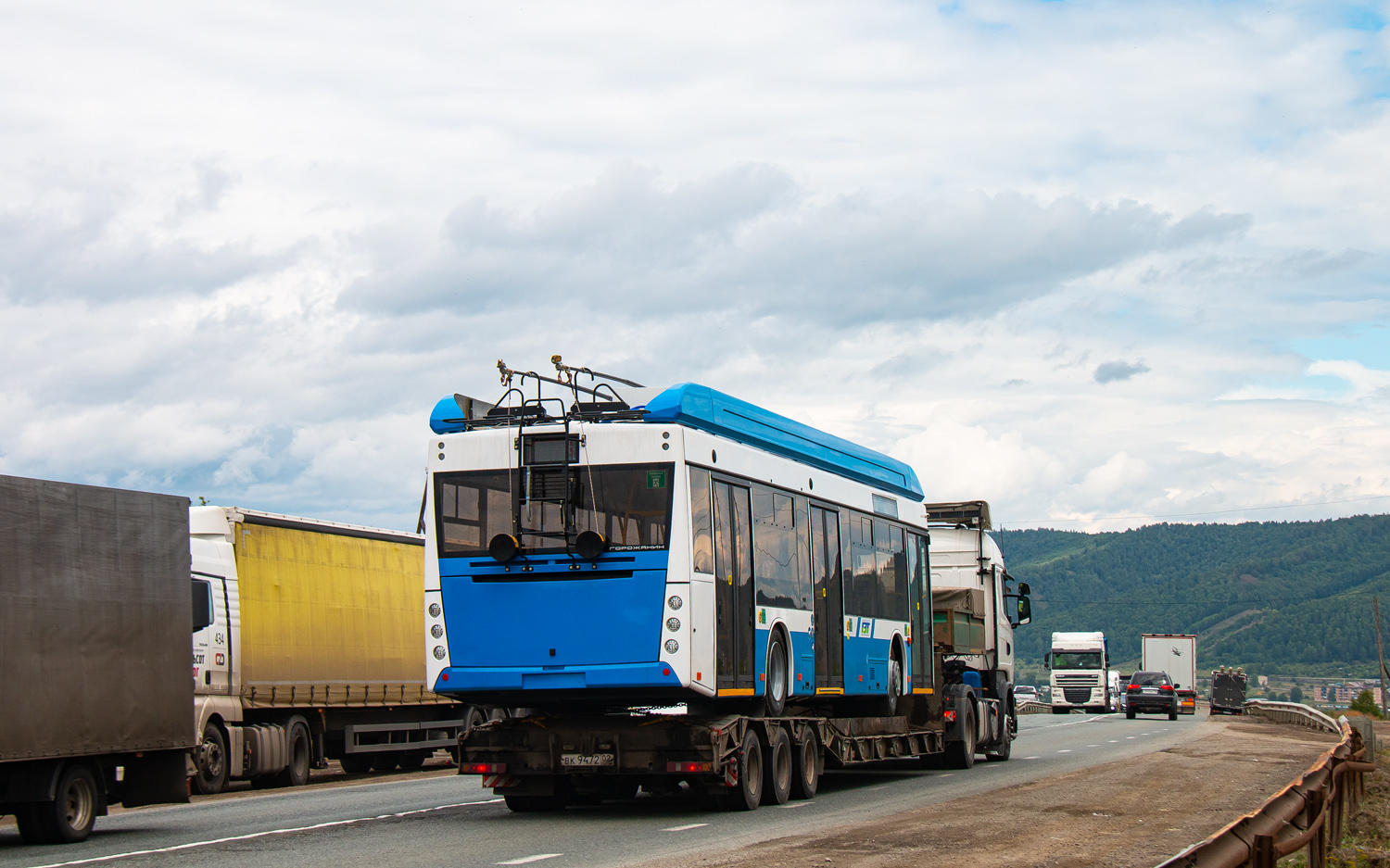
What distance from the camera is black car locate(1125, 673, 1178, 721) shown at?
5344cm

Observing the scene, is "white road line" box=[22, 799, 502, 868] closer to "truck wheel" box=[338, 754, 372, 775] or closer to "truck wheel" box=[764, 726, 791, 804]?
"truck wheel" box=[764, 726, 791, 804]

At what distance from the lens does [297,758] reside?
890 inches

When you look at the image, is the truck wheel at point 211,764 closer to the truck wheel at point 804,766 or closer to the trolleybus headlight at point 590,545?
the truck wheel at point 804,766

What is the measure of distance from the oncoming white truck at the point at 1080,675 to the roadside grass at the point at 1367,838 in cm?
4228

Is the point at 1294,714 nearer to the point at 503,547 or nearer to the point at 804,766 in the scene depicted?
the point at 804,766

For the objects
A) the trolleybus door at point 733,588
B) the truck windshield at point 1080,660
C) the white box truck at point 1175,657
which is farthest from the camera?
the white box truck at point 1175,657

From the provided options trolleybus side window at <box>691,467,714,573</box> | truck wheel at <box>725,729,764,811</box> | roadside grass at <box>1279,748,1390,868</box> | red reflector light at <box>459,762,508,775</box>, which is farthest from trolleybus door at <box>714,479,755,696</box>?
roadside grass at <box>1279,748,1390,868</box>

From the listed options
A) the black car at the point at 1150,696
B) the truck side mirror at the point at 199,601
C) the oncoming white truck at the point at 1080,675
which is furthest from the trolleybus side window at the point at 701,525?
the oncoming white truck at the point at 1080,675

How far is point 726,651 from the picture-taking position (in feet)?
47.3

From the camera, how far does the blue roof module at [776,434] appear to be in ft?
47.2

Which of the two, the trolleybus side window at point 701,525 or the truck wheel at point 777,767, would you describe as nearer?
the trolleybus side window at point 701,525

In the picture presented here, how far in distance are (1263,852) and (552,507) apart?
835 centimetres

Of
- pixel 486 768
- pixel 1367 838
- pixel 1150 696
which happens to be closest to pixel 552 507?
pixel 486 768

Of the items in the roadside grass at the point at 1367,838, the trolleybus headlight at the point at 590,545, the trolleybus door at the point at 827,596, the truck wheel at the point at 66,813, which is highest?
the trolleybus headlight at the point at 590,545
